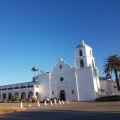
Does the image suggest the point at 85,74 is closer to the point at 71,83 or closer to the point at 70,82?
the point at 71,83

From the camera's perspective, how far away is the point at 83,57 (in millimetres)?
60062

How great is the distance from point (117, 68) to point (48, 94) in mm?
20904

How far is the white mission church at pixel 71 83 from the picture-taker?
186ft

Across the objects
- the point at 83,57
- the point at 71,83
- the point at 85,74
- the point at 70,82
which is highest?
the point at 83,57

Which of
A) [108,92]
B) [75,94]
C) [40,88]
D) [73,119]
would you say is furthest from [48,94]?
[73,119]

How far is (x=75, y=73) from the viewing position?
59281 mm

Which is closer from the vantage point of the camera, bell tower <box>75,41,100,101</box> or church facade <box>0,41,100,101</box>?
bell tower <box>75,41,100,101</box>

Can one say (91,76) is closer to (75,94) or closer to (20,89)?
(75,94)

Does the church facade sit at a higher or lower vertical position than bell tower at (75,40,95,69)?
lower

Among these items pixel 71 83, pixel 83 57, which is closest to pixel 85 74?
pixel 71 83

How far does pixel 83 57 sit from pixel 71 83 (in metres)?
7.83

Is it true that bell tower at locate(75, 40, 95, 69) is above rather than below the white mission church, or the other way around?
above

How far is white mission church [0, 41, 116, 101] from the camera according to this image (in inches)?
2231

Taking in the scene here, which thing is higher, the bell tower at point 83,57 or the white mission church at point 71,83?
the bell tower at point 83,57
